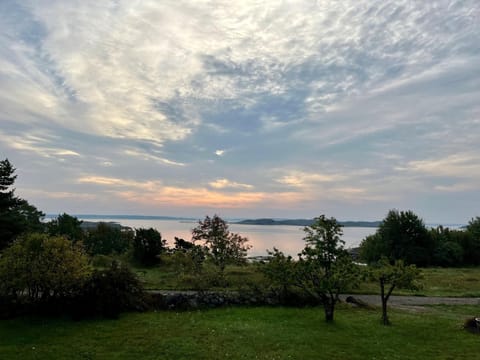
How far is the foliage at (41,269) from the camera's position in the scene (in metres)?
15.1

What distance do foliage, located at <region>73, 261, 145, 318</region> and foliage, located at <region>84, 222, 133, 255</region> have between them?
44530 millimetres

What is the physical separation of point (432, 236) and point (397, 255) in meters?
6.87

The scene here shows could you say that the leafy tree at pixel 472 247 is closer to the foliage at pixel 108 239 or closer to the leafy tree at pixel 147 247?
the leafy tree at pixel 147 247

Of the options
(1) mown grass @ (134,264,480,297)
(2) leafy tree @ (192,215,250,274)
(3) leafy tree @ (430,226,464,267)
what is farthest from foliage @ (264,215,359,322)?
(3) leafy tree @ (430,226,464,267)

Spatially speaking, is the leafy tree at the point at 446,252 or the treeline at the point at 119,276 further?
the leafy tree at the point at 446,252

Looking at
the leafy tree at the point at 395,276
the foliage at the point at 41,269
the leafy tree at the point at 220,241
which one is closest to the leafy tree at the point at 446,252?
the leafy tree at the point at 220,241

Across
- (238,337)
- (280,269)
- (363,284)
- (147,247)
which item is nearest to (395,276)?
(280,269)

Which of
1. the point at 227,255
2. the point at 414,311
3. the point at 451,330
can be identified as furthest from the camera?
the point at 227,255

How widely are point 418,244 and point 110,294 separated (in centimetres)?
5125

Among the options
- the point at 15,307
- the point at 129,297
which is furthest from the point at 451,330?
the point at 15,307

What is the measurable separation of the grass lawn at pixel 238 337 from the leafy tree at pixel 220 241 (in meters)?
13.1

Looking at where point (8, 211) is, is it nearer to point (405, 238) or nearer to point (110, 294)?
point (110, 294)

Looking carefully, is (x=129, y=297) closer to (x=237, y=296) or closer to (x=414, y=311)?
(x=237, y=296)

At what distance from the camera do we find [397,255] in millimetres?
54531
